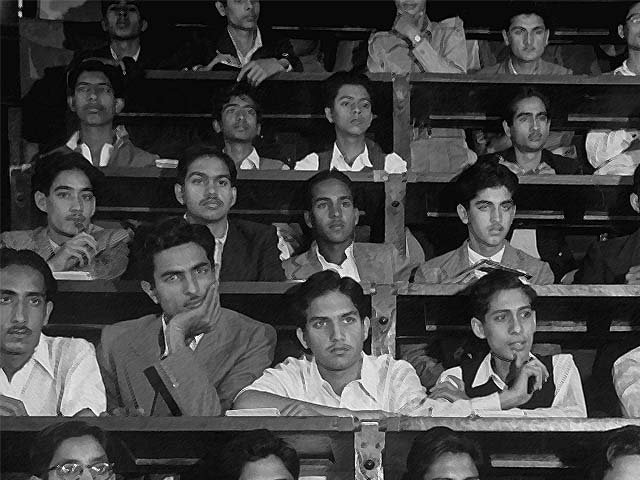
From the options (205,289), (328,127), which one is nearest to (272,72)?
(328,127)

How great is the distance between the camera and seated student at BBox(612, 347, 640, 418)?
3387mm

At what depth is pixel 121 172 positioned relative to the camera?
3.90 meters

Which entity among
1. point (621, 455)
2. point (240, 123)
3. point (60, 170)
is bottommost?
point (621, 455)

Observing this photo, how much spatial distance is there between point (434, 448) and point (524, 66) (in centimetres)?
195

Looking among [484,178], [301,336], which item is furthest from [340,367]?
[484,178]

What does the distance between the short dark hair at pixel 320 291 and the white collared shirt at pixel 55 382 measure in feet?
1.78

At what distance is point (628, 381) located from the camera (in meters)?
3.45

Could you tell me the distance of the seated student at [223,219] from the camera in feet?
12.5

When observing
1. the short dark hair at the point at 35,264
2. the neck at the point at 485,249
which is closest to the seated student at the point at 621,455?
the neck at the point at 485,249

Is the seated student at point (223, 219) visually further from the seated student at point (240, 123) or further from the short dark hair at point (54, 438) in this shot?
the short dark hair at point (54, 438)

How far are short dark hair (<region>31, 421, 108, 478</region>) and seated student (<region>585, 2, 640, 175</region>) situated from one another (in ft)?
6.42

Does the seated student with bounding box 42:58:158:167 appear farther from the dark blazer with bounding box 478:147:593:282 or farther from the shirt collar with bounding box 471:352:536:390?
the shirt collar with bounding box 471:352:536:390

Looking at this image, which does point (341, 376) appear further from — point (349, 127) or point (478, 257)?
point (349, 127)

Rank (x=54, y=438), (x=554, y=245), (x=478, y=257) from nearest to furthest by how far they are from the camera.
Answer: (x=54, y=438)
(x=478, y=257)
(x=554, y=245)
